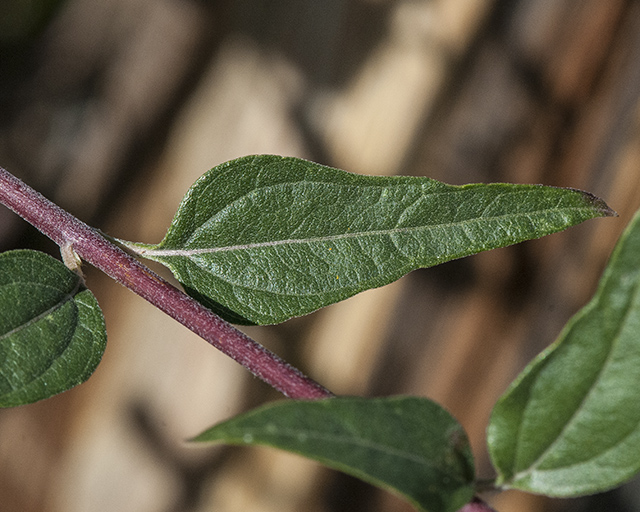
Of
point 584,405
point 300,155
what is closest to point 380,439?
point 584,405

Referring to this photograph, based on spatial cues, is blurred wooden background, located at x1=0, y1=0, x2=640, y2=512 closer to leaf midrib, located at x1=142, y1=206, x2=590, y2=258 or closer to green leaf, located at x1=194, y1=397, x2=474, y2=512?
leaf midrib, located at x1=142, y1=206, x2=590, y2=258

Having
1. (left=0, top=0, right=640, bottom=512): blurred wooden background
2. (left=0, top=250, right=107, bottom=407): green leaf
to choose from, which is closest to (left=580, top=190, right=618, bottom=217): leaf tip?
(left=0, top=250, right=107, bottom=407): green leaf

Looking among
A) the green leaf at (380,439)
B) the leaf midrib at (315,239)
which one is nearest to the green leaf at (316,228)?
the leaf midrib at (315,239)

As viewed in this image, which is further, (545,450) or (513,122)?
(513,122)

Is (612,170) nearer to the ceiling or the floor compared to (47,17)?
nearer to the ceiling

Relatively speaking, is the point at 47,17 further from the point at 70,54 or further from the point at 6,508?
the point at 6,508

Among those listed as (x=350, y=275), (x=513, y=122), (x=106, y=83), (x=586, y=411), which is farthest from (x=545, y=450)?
(x=513, y=122)

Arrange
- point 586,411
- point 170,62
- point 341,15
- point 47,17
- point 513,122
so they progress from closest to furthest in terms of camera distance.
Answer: point 586,411 < point 47,17 < point 170,62 < point 341,15 < point 513,122

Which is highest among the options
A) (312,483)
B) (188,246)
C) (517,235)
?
(517,235)
